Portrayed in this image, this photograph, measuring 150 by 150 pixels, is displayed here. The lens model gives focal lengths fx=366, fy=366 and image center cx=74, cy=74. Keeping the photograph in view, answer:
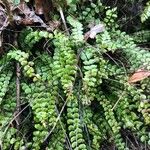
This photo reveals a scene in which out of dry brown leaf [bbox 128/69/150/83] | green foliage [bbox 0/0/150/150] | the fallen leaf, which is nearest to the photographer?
green foliage [bbox 0/0/150/150]

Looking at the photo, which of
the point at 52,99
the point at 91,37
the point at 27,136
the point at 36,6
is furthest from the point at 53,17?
the point at 27,136

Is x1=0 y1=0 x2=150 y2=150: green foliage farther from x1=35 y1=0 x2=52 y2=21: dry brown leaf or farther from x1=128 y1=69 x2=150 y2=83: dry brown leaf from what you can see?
x1=35 y1=0 x2=52 y2=21: dry brown leaf

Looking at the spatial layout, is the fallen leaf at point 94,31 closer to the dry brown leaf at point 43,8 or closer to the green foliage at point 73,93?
the green foliage at point 73,93

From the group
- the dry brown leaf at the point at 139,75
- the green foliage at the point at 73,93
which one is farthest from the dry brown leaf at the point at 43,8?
the dry brown leaf at the point at 139,75

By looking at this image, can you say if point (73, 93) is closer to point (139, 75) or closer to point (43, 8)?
point (139, 75)

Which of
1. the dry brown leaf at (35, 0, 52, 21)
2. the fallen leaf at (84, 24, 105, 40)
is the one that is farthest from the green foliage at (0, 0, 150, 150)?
the dry brown leaf at (35, 0, 52, 21)

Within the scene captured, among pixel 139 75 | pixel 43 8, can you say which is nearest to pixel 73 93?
pixel 139 75
